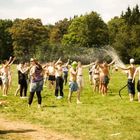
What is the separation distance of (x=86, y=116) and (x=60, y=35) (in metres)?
110

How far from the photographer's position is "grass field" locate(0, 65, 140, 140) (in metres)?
14.5

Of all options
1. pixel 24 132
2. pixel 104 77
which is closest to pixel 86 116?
pixel 24 132

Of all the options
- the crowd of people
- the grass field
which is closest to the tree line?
the crowd of people

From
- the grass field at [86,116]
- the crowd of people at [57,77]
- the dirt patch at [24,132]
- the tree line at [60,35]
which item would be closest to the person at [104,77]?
the crowd of people at [57,77]

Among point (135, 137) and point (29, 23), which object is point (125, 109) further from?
point (29, 23)

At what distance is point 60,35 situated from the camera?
12669 centimetres

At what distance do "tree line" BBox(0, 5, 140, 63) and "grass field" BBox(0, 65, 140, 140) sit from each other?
260ft

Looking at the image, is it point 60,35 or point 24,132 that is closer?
point 24,132

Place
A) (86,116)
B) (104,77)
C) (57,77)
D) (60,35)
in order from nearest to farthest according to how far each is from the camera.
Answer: (86,116) < (57,77) < (104,77) < (60,35)

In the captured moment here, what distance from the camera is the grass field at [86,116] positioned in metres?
14.5

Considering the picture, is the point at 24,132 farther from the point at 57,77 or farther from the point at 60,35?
the point at 60,35

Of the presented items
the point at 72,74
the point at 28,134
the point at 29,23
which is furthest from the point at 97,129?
the point at 29,23

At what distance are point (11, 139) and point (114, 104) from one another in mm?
8415

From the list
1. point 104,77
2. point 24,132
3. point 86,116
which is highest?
point 104,77
